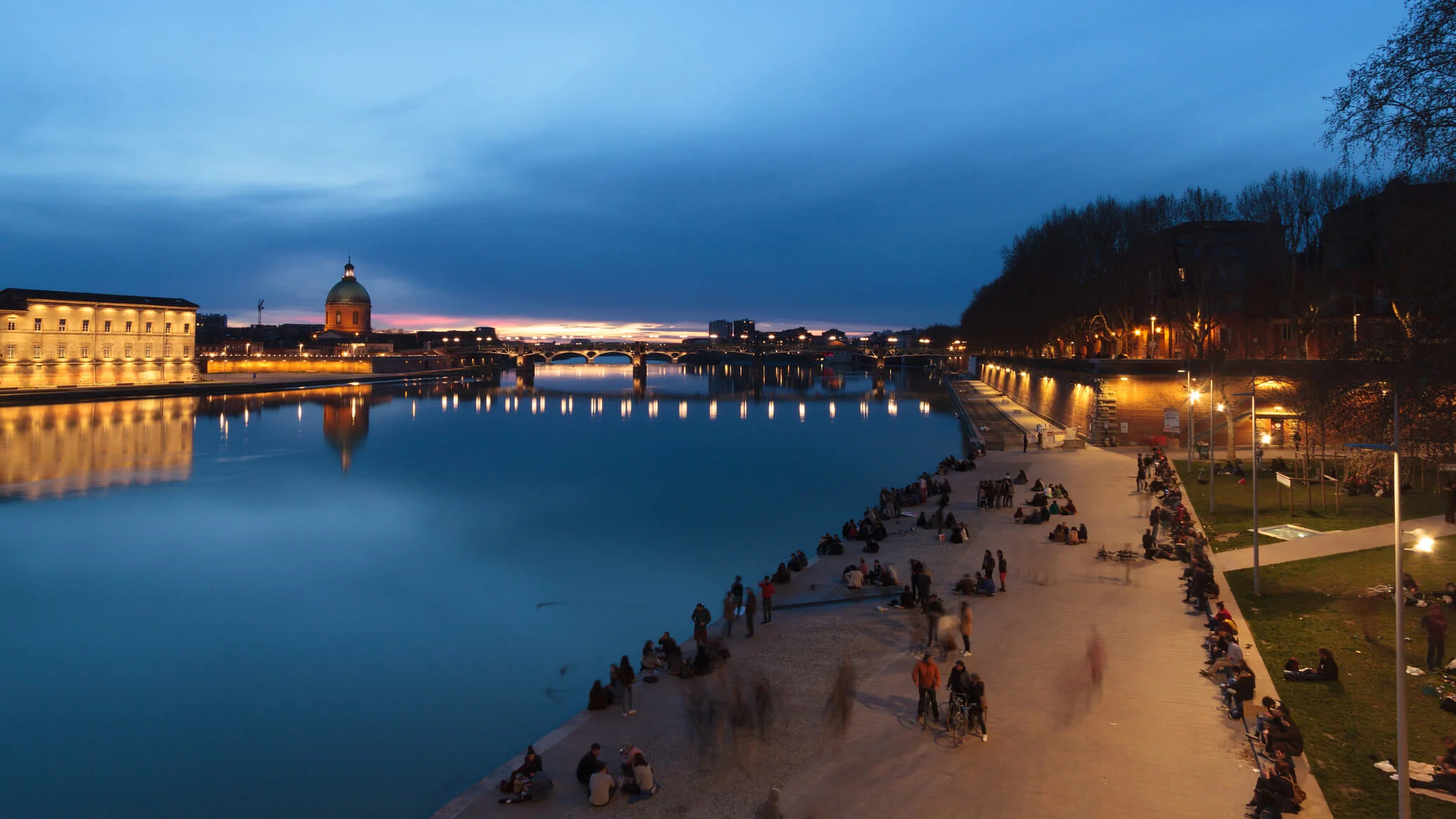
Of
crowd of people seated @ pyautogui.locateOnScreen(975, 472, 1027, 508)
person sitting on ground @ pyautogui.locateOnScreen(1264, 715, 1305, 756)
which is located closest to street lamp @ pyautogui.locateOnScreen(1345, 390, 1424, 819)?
person sitting on ground @ pyautogui.locateOnScreen(1264, 715, 1305, 756)

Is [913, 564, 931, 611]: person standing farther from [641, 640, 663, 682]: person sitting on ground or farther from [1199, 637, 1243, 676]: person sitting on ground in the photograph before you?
[641, 640, 663, 682]: person sitting on ground

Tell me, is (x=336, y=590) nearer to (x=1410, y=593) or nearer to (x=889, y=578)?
(x=889, y=578)

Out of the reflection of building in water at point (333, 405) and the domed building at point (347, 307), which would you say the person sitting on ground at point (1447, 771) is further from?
the domed building at point (347, 307)

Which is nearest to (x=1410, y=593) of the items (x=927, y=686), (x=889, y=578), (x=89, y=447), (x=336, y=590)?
(x=889, y=578)

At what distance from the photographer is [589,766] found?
9.57m

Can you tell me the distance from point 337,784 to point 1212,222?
4390 cm

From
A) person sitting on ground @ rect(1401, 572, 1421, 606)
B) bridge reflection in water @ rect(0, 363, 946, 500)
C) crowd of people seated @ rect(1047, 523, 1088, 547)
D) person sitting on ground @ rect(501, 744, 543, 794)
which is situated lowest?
person sitting on ground @ rect(501, 744, 543, 794)

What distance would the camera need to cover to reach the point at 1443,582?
15250 millimetres

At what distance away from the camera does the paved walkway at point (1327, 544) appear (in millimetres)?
18359

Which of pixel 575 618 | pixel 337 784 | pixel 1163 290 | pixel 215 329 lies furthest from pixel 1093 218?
pixel 215 329

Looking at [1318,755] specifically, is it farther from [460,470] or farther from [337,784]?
[460,470]

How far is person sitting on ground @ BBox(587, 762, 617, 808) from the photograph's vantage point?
9070 millimetres

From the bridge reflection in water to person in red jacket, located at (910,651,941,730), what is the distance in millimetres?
37476

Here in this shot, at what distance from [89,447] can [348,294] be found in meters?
136
